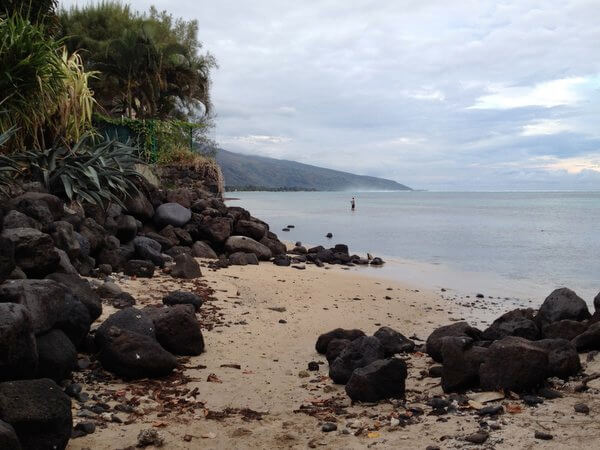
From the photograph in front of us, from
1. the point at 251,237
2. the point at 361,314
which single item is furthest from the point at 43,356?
the point at 251,237

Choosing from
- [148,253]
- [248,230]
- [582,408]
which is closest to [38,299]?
[582,408]

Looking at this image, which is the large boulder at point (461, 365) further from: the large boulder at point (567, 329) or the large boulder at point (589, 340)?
the large boulder at point (567, 329)

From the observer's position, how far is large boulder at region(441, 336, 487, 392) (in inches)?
190

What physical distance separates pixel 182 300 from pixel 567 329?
4351 mm

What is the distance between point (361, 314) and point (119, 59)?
16.5m

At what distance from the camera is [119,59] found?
857 inches

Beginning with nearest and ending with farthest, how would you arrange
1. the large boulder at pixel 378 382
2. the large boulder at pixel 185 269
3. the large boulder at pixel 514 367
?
1. the large boulder at pixel 514 367
2. the large boulder at pixel 378 382
3. the large boulder at pixel 185 269

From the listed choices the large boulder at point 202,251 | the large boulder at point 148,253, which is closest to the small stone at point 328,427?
the large boulder at point 148,253

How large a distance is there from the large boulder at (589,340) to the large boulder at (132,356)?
145 inches

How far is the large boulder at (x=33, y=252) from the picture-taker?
6312mm

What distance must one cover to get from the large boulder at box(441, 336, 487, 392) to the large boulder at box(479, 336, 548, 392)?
12 centimetres

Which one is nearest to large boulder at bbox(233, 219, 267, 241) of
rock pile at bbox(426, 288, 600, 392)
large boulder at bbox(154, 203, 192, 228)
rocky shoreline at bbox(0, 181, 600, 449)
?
large boulder at bbox(154, 203, 192, 228)

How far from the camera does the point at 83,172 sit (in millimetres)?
10500

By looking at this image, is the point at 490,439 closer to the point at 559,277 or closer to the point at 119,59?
the point at 559,277
